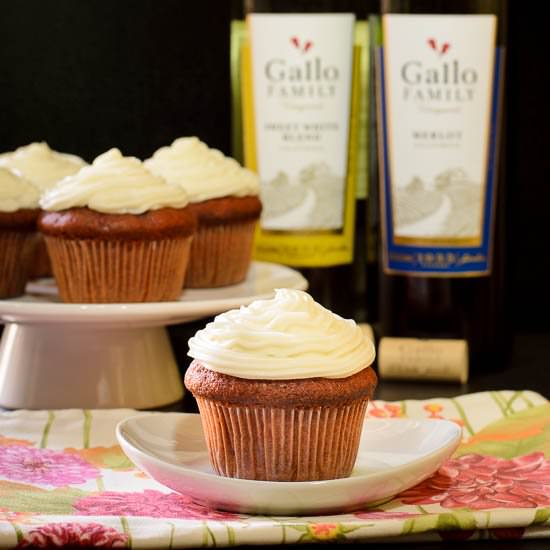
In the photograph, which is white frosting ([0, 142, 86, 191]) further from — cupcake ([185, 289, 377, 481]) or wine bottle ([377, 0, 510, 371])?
cupcake ([185, 289, 377, 481])

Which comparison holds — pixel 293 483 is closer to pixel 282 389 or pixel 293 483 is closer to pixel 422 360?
pixel 282 389

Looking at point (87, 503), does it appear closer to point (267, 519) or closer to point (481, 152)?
point (267, 519)

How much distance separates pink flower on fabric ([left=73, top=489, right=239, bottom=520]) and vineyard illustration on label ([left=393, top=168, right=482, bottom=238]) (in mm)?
592

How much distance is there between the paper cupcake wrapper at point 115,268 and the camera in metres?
1.28

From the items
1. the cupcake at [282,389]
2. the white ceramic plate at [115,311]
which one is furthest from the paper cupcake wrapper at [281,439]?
the white ceramic plate at [115,311]

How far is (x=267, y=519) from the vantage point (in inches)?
34.1

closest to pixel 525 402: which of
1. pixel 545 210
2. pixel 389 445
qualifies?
pixel 389 445

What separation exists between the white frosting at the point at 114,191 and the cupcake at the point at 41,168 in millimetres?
131

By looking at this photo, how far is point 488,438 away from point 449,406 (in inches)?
4.0

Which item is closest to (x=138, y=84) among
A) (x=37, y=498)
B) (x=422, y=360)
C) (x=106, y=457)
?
(x=422, y=360)

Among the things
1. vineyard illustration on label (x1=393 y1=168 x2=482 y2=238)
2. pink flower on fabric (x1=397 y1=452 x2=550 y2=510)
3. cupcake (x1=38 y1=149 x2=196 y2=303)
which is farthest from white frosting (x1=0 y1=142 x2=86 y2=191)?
pink flower on fabric (x1=397 y1=452 x2=550 y2=510)

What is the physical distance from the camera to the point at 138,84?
1715 mm

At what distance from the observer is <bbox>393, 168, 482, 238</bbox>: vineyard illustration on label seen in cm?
144

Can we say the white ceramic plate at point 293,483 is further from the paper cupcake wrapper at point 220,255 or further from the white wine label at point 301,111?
the white wine label at point 301,111
